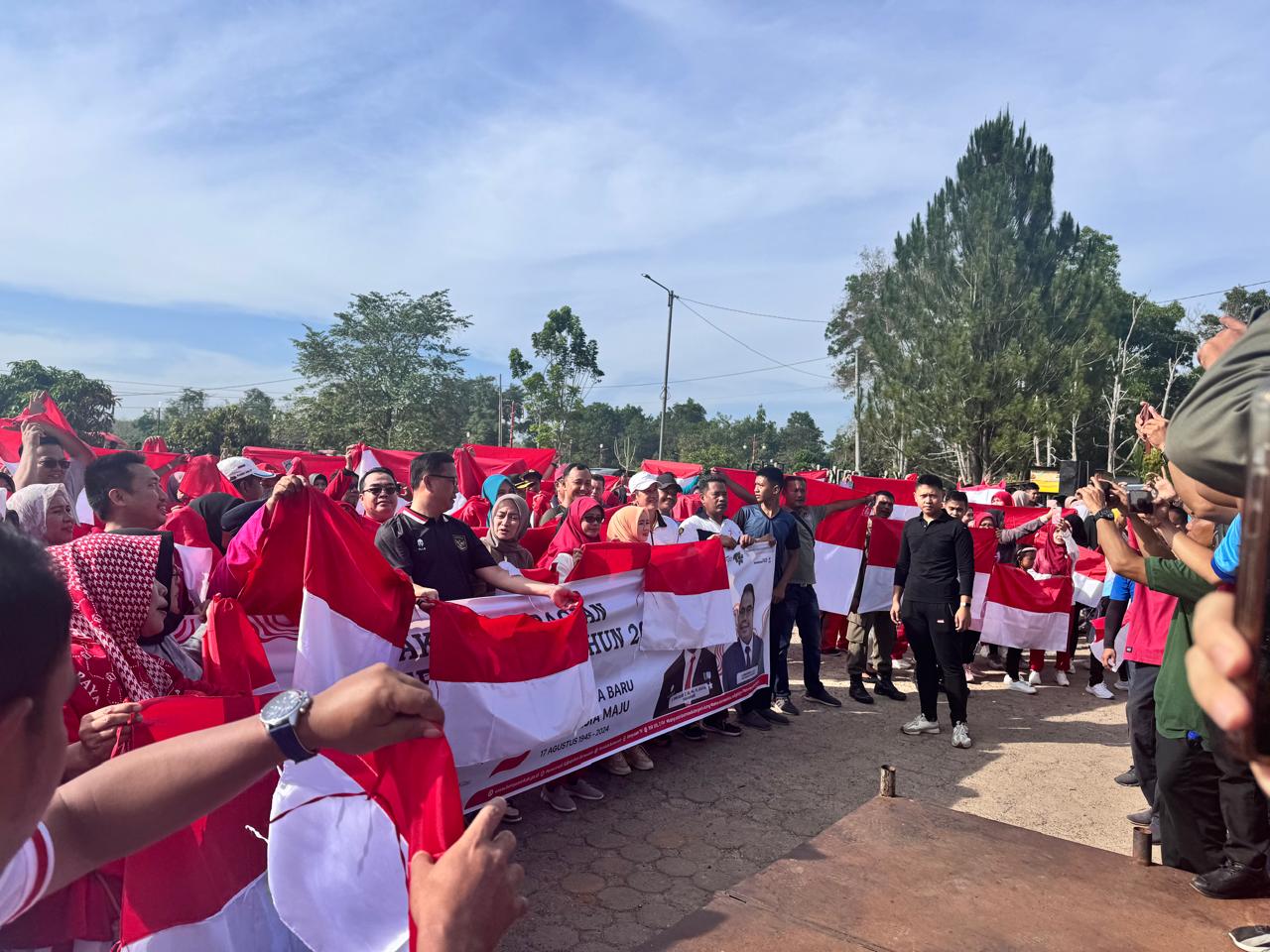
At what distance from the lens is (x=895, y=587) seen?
7.05m

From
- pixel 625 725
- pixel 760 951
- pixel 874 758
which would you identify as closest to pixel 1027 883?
pixel 760 951

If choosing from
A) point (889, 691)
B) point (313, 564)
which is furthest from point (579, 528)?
point (889, 691)

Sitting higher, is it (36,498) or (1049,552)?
(36,498)

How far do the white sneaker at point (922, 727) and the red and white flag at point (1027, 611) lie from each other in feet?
6.85

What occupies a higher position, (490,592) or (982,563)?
(490,592)

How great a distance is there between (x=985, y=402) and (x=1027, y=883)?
129ft

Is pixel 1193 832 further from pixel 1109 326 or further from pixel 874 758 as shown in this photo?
pixel 1109 326

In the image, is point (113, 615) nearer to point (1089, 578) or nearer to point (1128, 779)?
point (1128, 779)

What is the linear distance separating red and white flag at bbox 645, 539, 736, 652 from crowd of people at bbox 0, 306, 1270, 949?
1.27ft

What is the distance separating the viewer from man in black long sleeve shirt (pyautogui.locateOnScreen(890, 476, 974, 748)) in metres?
6.46

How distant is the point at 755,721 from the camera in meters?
6.89

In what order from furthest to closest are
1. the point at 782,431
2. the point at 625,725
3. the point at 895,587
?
1. the point at 782,431
2. the point at 895,587
3. the point at 625,725

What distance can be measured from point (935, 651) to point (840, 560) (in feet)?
5.58

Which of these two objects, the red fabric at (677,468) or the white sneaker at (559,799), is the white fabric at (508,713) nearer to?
the white sneaker at (559,799)
